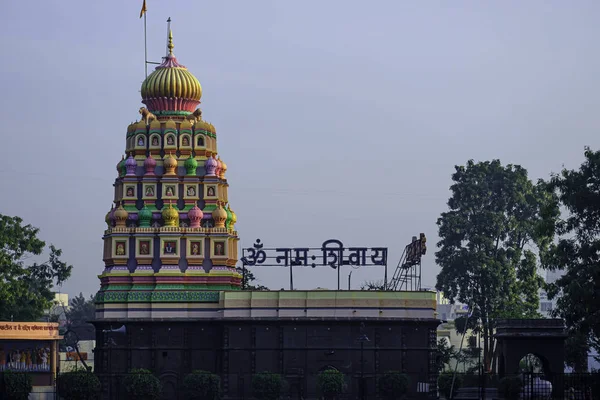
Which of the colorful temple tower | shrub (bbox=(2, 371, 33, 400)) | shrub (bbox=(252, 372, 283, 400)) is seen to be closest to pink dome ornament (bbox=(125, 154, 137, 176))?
the colorful temple tower

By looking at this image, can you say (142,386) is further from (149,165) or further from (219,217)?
(149,165)

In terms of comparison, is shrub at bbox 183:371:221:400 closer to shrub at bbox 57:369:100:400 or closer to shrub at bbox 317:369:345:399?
shrub at bbox 57:369:100:400

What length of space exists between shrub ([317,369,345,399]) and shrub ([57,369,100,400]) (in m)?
A: 15.8

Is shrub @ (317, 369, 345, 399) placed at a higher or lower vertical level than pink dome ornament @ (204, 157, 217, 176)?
lower

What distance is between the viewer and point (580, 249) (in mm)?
93625

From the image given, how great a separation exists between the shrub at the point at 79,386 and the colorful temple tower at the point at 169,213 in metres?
6.84

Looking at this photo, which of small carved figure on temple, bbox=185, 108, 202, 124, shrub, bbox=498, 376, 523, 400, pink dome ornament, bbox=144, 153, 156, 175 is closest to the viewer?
shrub, bbox=498, 376, 523, 400

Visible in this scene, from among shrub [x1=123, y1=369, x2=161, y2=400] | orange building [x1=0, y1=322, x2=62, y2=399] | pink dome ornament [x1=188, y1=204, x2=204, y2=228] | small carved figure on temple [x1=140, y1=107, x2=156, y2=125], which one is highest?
small carved figure on temple [x1=140, y1=107, x2=156, y2=125]

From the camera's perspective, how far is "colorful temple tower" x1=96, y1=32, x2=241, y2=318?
102 m

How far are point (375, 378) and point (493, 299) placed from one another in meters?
27.5

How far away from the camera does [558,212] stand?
3760 inches

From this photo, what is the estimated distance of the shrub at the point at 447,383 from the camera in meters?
99.1

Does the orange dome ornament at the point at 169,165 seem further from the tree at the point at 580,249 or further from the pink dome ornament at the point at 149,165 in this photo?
the tree at the point at 580,249

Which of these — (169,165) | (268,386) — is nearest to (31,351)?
(169,165)
